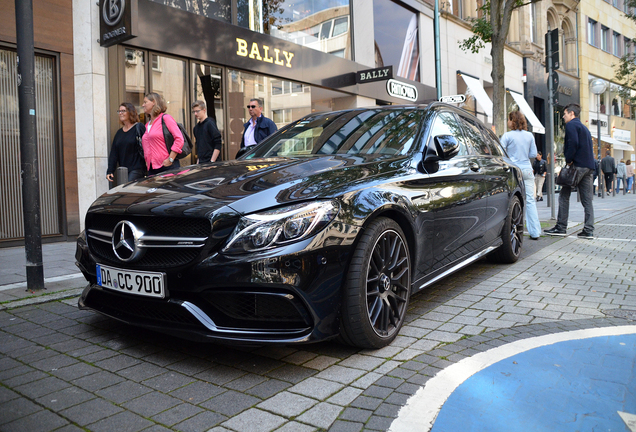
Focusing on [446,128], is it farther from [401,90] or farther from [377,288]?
[401,90]

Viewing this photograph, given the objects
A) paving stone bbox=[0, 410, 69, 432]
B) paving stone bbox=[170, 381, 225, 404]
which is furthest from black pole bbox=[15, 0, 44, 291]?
paving stone bbox=[170, 381, 225, 404]

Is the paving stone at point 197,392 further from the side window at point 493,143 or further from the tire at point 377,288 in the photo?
the side window at point 493,143

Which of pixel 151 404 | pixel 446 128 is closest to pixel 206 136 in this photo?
pixel 446 128

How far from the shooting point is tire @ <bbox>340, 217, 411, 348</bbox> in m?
2.85

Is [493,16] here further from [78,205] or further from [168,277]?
[168,277]

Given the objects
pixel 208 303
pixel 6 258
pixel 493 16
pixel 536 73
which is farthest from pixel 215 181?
pixel 536 73

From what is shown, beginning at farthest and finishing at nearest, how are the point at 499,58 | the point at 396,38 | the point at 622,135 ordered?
1. the point at 622,135
2. the point at 396,38
3. the point at 499,58

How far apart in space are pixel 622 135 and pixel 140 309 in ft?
143

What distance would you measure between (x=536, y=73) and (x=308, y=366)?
1089 inches

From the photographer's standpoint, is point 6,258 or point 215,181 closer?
point 215,181

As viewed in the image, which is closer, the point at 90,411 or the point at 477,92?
the point at 90,411

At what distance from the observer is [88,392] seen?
254 centimetres

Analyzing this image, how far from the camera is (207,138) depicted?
7695mm

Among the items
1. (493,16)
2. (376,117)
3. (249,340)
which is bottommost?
(249,340)
